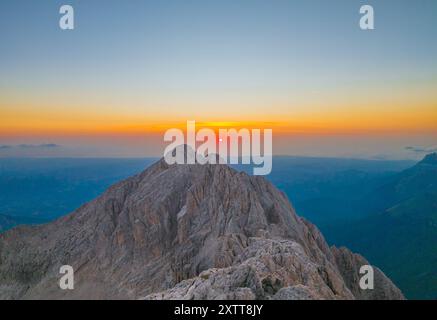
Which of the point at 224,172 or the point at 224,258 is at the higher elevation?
the point at 224,172

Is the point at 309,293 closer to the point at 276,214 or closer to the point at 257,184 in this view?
the point at 276,214

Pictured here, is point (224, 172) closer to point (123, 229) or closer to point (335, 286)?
point (123, 229)

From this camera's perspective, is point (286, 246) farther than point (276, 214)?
No

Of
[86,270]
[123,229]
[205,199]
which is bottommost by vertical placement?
[86,270]

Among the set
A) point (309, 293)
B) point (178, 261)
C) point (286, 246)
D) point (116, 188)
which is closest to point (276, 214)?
point (178, 261)

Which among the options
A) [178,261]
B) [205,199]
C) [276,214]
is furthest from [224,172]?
[178,261]
